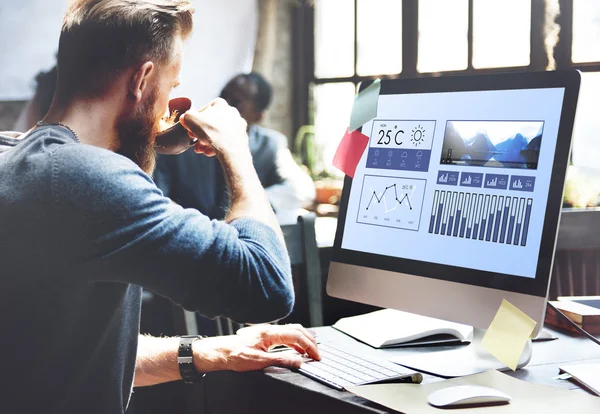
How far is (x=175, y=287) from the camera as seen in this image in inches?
38.9

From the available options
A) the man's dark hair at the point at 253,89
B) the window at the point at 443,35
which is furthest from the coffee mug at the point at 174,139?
the window at the point at 443,35

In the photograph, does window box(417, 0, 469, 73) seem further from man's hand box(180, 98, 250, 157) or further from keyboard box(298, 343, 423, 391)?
keyboard box(298, 343, 423, 391)

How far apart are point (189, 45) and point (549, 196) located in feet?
14.8

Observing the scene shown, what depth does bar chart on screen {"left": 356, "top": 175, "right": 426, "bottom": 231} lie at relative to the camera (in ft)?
3.91

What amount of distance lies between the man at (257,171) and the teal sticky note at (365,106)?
184cm

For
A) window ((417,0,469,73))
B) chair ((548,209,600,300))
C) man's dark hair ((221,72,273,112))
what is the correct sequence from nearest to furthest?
chair ((548,209,600,300))
man's dark hair ((221,72,273,112))
window ((417,0,469,73))

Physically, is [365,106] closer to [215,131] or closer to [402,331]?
[215,131]

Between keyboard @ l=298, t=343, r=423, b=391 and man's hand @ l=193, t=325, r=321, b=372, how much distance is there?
0.03 meters

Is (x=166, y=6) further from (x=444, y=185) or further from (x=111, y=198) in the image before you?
(x=444, y=185)

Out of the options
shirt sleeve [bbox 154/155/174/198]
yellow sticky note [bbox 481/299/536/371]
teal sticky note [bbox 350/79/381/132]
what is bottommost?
yellow sticky note [bbox 481/299/536/371]

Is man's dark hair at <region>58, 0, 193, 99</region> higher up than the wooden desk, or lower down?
higher up

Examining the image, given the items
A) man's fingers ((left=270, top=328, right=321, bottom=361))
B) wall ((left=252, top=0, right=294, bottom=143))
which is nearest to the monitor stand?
man's fingers ((left=270, top=328, right=321, bottom=361))

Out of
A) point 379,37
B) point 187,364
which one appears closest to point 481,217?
point 187,364

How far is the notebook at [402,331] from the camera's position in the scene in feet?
4.12
